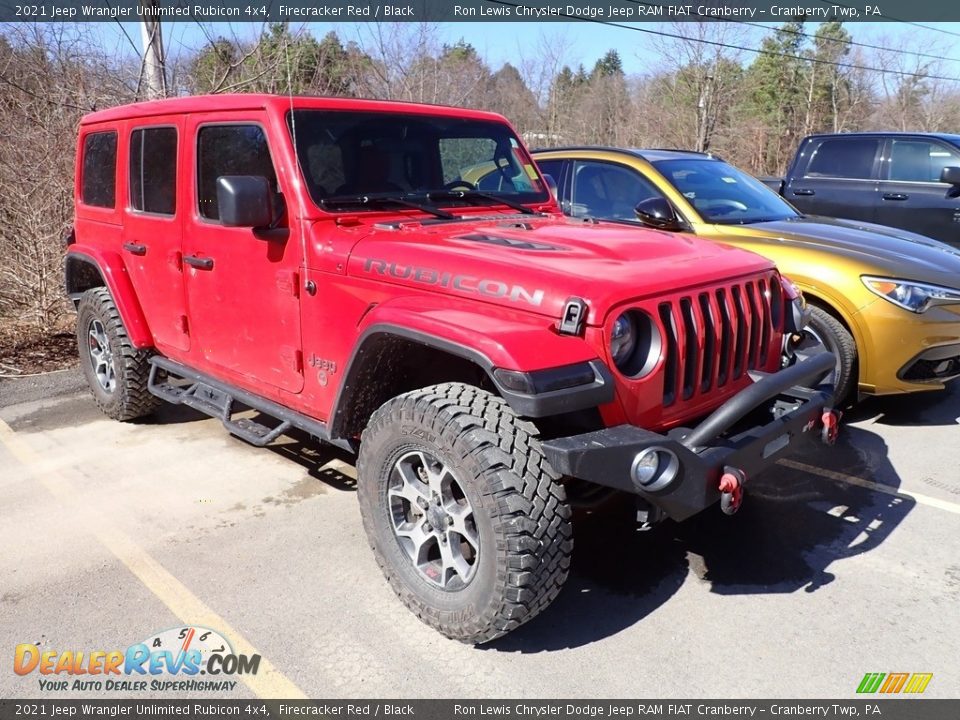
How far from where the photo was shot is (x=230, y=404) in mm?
4133

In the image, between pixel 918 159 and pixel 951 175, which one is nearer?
pixel 951 175

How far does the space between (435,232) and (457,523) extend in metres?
1.36

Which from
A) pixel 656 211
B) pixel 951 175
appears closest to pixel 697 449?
pixel 656 211

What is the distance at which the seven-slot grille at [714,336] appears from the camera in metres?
2.89

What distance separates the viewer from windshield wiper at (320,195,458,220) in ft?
11.8

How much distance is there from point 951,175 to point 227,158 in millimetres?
7287

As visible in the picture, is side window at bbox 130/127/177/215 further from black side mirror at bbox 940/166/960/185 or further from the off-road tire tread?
black side mirror at bbox 940/166/960/185

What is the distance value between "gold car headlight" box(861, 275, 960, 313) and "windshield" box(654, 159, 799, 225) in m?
1.18

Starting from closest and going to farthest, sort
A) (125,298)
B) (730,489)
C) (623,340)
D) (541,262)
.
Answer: (730,489), (623,340), (541,262), (125,298)

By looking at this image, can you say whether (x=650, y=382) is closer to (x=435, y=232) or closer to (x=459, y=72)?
(x=435, y=232)

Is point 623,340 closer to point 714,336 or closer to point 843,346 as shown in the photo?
point 714,336

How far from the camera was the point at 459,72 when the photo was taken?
60.3 ft

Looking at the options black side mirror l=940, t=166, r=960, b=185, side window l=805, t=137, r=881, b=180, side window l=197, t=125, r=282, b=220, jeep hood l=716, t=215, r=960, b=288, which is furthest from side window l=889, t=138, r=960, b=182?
side window l=197, t=125, r=282, b=220

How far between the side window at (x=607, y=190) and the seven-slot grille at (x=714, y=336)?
2.60 meters
